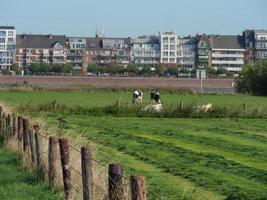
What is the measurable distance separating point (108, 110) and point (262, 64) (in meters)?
69.3

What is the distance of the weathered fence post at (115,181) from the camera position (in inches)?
430

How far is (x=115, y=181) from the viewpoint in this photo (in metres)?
11.0

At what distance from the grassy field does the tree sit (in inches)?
3894

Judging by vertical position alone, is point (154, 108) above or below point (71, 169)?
below

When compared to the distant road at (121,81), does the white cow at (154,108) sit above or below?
above

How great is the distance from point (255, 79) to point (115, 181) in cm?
10975

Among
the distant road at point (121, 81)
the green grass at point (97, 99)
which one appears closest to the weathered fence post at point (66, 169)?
the green grass at point (97, 99)

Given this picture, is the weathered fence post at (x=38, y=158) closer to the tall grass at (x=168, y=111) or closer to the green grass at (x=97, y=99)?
the tall grass at (x=168, y=111)

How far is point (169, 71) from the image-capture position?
196625 millimetres

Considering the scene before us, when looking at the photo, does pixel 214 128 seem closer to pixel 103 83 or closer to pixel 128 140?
pixel 128 140

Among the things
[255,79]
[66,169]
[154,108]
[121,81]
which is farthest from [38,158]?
[121,81]

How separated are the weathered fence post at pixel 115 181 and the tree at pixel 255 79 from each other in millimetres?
105924

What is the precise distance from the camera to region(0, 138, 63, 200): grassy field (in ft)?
47.4

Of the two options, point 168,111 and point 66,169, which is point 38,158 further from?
point 168,111
